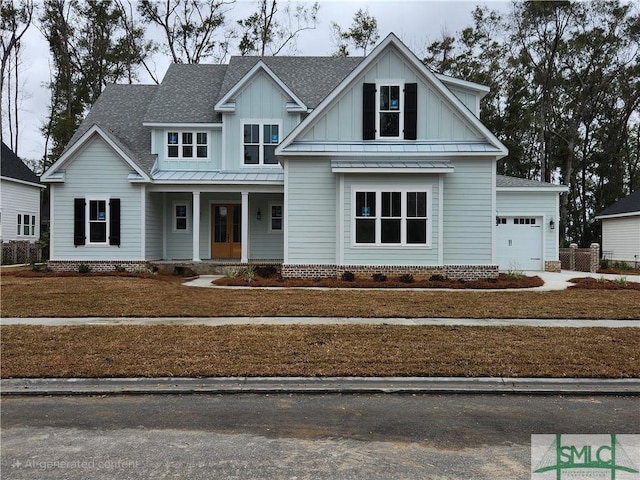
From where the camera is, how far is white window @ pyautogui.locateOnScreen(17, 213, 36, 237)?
28.8 meters

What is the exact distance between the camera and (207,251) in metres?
21.2

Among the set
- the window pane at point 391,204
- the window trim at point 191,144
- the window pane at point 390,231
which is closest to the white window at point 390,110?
the window pane at point 391,204

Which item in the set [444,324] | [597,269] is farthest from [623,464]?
[597,269]

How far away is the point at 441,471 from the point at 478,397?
6.70 feet

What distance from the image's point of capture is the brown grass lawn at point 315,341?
252 inches

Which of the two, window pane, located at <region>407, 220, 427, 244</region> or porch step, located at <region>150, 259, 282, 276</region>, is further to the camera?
porch step, located at <region>150, 259, 282, 276</region>

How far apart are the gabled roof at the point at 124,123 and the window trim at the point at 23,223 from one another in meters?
9.74

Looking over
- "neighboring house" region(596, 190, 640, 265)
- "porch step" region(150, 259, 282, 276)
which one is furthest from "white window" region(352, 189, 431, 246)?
"neighboring house" region(596, 190, 640, 265)

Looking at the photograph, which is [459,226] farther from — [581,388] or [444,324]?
[581,388]

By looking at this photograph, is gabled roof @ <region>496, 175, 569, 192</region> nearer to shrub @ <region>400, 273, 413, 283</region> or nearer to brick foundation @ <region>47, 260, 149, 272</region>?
shrub @ <region>400, 273, 413, 283</region>

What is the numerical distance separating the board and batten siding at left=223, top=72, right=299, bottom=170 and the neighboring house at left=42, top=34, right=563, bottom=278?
0.14 ft

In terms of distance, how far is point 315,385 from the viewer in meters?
5.93

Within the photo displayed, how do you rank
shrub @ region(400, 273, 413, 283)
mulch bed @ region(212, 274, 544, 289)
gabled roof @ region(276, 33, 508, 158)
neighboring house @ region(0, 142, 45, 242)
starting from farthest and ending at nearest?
1. neighboring house @ region(0, 142, 45, 242)
2. gabled roof @ region(276, 33, 508, 158)
3. shrub @ region(400, 273, 413, 283)
4. mulch bed @ region(212, 274, 544, 289)

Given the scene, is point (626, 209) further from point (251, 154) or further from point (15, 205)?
point (15, 205)
